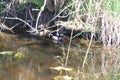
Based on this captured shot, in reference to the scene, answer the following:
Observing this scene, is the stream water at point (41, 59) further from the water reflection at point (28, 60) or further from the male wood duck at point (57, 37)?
the male wood duck at point (57, 37)

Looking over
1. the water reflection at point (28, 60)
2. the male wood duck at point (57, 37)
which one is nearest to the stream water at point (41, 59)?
the water reflection at point (28, 60)

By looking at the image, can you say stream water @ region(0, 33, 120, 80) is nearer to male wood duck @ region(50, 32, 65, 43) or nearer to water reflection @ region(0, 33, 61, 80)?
water reflection @ region(0, 33, 61, 80)

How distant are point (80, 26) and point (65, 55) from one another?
54 centimetres

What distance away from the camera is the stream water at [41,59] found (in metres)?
3.22

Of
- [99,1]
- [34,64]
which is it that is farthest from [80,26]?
[34,64]

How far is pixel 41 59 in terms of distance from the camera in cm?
372

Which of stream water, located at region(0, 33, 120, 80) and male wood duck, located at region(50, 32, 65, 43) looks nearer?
stream water, located at region(0, 33, 120, 80)

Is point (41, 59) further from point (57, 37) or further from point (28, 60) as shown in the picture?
point (57, 37)

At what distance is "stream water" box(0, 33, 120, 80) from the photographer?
3.22 metres

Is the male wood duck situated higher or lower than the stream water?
higher

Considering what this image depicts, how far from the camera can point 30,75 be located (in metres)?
3.19

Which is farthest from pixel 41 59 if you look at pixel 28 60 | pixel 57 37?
pixel 57 37

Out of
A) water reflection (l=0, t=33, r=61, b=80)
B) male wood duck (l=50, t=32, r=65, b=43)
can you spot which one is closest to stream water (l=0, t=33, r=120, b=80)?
water reflection (l=0, t=33, r=61, b=80)

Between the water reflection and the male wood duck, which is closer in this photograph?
the water reflection
